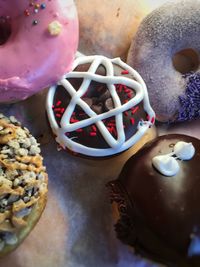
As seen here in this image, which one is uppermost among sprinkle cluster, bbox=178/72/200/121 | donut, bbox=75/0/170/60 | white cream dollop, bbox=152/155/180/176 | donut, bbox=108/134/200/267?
donut, bbox=75/0/170/60

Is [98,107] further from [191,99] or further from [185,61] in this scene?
[185,61]

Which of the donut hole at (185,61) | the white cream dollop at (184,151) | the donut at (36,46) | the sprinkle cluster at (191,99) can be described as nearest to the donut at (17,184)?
the donut at (36,46)

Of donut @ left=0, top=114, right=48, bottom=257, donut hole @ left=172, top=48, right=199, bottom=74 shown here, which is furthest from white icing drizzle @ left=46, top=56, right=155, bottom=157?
donut hole @ left=172, top=48, right=199, bottom=74

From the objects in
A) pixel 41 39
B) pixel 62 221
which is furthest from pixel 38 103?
pixel 62 221

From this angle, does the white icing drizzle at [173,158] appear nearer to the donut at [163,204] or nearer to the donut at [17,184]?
the donut at [163,204]

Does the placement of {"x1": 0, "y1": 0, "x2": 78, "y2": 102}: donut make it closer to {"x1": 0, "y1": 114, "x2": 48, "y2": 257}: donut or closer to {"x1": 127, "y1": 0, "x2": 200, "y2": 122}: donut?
{"x1": 0, "y1": 114, "x2": 48, "y2": 257}: donut

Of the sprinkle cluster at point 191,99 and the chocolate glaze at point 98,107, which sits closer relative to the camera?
the chocolate glaze at point 98,107

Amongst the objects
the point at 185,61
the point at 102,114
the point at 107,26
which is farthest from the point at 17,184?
the point at 185,61
